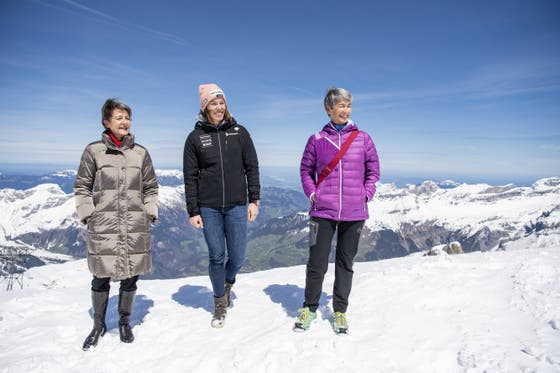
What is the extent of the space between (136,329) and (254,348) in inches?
121

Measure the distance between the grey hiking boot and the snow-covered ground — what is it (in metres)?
0.18

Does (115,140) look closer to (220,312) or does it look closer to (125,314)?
(125,314)

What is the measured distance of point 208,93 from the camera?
6.58 m

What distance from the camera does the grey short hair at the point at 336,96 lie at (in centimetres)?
620

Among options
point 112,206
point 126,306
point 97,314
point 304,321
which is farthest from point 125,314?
point 304,321

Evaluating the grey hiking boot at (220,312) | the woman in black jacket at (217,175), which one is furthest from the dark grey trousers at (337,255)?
the grey hiking boot at (220,312)

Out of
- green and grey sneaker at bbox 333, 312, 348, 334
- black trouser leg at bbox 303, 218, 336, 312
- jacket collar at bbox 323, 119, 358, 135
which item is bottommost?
green and grey sneaker at bbox 333, 312, 348, 334

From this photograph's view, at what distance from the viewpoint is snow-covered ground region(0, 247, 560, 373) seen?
5.27 metres

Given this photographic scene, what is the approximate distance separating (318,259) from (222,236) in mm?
2166

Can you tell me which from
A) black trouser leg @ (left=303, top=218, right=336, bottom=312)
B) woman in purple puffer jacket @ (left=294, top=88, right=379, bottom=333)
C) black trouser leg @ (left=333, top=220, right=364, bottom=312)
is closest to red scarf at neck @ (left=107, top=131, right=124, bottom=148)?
woman in purple puffer jacket @ (left=294, top=88, right=379, bottom=333)

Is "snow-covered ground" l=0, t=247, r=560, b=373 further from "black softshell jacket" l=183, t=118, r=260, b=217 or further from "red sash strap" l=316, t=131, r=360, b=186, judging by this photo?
"red sash strap" l=316, t=131, r=360, b=186

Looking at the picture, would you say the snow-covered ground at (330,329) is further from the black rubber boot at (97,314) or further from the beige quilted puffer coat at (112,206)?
the beige quilted puffer coat at (112,206)

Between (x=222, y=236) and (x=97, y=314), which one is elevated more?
(x=222, y=236)

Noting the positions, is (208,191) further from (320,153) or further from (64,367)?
(64,367)
